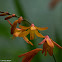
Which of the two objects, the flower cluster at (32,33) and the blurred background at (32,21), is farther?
the blurred background at (32,21)

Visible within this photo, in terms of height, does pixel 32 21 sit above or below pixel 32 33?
below

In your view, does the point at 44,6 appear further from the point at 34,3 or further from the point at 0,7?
the point at 0,7

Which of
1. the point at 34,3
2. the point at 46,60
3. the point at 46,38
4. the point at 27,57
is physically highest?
the point at 46,38

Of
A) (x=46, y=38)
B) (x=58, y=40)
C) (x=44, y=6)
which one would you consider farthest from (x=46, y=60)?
(x=44, y=6)

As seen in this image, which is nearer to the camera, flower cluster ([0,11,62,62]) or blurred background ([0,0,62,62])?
flower cluster ([0,11,62,62])

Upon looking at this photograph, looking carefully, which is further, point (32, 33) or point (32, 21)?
→ point (32, 21)

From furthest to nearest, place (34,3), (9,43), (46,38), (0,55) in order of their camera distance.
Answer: (34,3), (9,43), (0,55), (46,38)

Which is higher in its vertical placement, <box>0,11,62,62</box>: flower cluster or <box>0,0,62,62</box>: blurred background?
<box>0,11,62,62</box>: flower cluster

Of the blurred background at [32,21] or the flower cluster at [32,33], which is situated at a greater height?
the flower cluster at [32,33]
